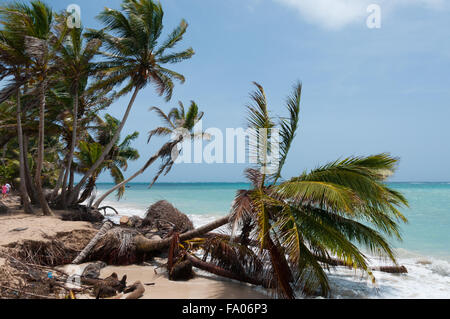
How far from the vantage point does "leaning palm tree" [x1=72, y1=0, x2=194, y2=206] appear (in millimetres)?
12836

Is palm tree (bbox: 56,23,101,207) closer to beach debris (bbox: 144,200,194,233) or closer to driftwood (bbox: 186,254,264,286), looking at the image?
beach debris (bbox: 144,200,194,233)

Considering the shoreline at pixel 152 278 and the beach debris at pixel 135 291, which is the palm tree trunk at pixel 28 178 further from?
the beach debris at pixel 135 291

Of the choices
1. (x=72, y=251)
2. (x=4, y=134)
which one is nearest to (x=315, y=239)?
(x=72, y=251)

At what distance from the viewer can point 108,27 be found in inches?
512

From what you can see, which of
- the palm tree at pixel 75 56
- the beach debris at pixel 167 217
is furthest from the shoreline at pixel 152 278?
the palm tree at pixel 75 56

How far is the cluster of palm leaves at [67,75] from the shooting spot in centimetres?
925

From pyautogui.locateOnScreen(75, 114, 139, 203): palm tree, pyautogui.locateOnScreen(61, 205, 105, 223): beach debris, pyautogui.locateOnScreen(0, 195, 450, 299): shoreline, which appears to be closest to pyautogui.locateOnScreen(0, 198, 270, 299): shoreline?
pyautogui.locateOnScreen(0, 195, 450, 299): shoreline

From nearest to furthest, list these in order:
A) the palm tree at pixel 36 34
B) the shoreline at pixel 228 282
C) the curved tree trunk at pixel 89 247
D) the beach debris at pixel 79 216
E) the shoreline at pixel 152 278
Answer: the shoreline at pixel 152 278 < the shoreline at pixel 228 282 < the curved tree trunk at pixel 89 247 < the palm tree at pixel 36 34 < the beach debris at pixel 79 216

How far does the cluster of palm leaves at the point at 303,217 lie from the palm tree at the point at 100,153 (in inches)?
460

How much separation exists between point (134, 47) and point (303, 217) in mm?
11621

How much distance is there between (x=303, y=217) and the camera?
17.0ft

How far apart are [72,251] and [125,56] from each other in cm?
980

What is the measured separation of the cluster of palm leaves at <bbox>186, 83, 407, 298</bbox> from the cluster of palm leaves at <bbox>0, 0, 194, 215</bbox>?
793cm
